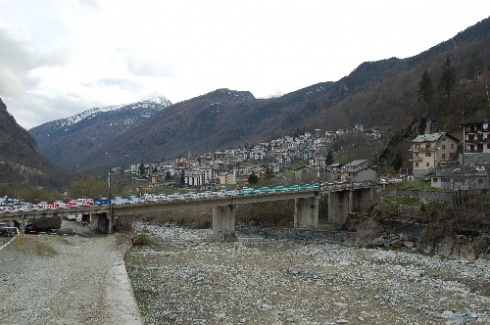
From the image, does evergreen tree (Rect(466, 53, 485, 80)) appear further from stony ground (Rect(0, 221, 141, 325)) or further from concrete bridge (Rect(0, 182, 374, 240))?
stony ground (Rect(0, 221, 141, 325))

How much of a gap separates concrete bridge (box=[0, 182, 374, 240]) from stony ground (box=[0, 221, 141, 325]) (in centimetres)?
1245

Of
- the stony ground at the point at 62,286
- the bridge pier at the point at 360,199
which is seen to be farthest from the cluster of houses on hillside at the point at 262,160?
the stony ground at the point at 62,286

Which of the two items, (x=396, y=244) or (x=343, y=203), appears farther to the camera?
(x=343, y=203)

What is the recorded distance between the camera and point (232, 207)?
5953cm

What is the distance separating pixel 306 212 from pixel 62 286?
51.4 m

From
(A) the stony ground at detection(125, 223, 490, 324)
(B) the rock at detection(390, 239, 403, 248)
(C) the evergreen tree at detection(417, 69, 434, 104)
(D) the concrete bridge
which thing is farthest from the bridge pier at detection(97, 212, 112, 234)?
(C) the evergreen tree at detection(417, 69, 434, 104)

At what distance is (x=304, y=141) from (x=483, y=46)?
74506mm

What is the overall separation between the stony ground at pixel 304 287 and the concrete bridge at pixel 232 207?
828 cm

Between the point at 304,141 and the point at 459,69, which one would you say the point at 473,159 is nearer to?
the point at 459,69

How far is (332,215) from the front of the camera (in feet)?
241

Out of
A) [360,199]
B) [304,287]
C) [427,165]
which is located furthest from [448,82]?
[304,287]

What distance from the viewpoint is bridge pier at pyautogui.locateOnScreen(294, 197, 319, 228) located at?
68.9m

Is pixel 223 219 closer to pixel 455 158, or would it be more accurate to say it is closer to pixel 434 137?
pixel 434 137

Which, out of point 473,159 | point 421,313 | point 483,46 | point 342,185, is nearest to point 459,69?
point 483,46
